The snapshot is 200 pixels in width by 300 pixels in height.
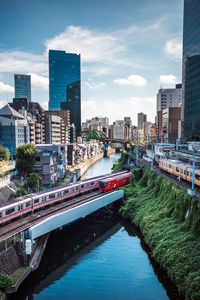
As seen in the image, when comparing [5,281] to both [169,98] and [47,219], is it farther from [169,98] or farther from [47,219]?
[169,98]

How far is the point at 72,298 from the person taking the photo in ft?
54.3

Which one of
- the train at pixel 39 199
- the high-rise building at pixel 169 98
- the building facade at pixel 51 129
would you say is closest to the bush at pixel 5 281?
the train at pixel 39 199

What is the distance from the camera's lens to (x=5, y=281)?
52.3 feet

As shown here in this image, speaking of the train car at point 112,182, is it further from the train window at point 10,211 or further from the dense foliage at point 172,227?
the train window at point 10,211

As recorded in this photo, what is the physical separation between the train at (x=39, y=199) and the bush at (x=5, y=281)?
19.8 ft

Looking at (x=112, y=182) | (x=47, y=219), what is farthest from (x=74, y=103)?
(x=47, y=219)

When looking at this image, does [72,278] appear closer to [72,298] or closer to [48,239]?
[72,298]

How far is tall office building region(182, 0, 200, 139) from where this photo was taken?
165 feet

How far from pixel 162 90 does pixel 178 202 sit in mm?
87593

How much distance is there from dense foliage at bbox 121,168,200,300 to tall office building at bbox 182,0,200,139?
2416 centimetres

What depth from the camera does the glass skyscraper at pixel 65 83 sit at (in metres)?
146

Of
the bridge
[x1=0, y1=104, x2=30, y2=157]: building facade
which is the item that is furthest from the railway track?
[x1=0, y1=104, x2=30, y2=157]: building facade

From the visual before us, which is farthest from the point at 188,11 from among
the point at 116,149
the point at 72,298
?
the point at 116,149

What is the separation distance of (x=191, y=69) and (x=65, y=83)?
10580 centimetres
